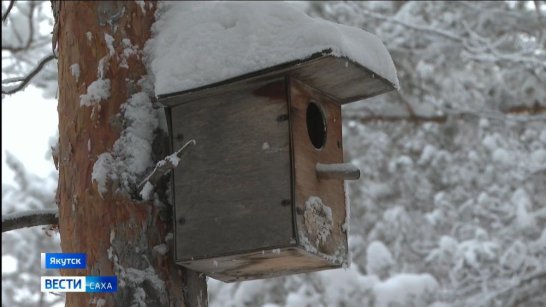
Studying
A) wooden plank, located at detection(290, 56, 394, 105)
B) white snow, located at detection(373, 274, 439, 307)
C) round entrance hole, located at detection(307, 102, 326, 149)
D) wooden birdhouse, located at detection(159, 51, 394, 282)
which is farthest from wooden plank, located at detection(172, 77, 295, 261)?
white snow, located at detection(373, 274, 439, 307)

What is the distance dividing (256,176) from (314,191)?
191mm

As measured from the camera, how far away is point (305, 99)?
269 cm

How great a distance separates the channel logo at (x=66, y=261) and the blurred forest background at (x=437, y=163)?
10.5ft

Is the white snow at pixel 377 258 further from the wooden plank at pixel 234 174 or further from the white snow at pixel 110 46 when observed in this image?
the white snow at pixel 110 46

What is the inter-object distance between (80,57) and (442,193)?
6.00m

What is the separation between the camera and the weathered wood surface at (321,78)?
2.51m

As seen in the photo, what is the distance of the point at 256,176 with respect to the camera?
8.30 ft

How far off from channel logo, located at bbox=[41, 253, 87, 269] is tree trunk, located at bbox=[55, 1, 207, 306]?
0.02 metres

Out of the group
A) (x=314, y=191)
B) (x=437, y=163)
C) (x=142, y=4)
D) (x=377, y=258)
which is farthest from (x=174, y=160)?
(x=437, y=163)

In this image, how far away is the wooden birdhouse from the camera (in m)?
2.48

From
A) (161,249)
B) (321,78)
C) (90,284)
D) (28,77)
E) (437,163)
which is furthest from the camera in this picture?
(437,163)

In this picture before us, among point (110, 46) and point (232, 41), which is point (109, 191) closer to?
point (110, 46)

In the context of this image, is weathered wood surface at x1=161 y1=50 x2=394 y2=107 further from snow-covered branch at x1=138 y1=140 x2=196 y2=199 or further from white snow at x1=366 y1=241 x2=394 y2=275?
white snow at x1=366 y1=241 x2=394 y2=275

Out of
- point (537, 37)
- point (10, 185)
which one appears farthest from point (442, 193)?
point (10, 185)
